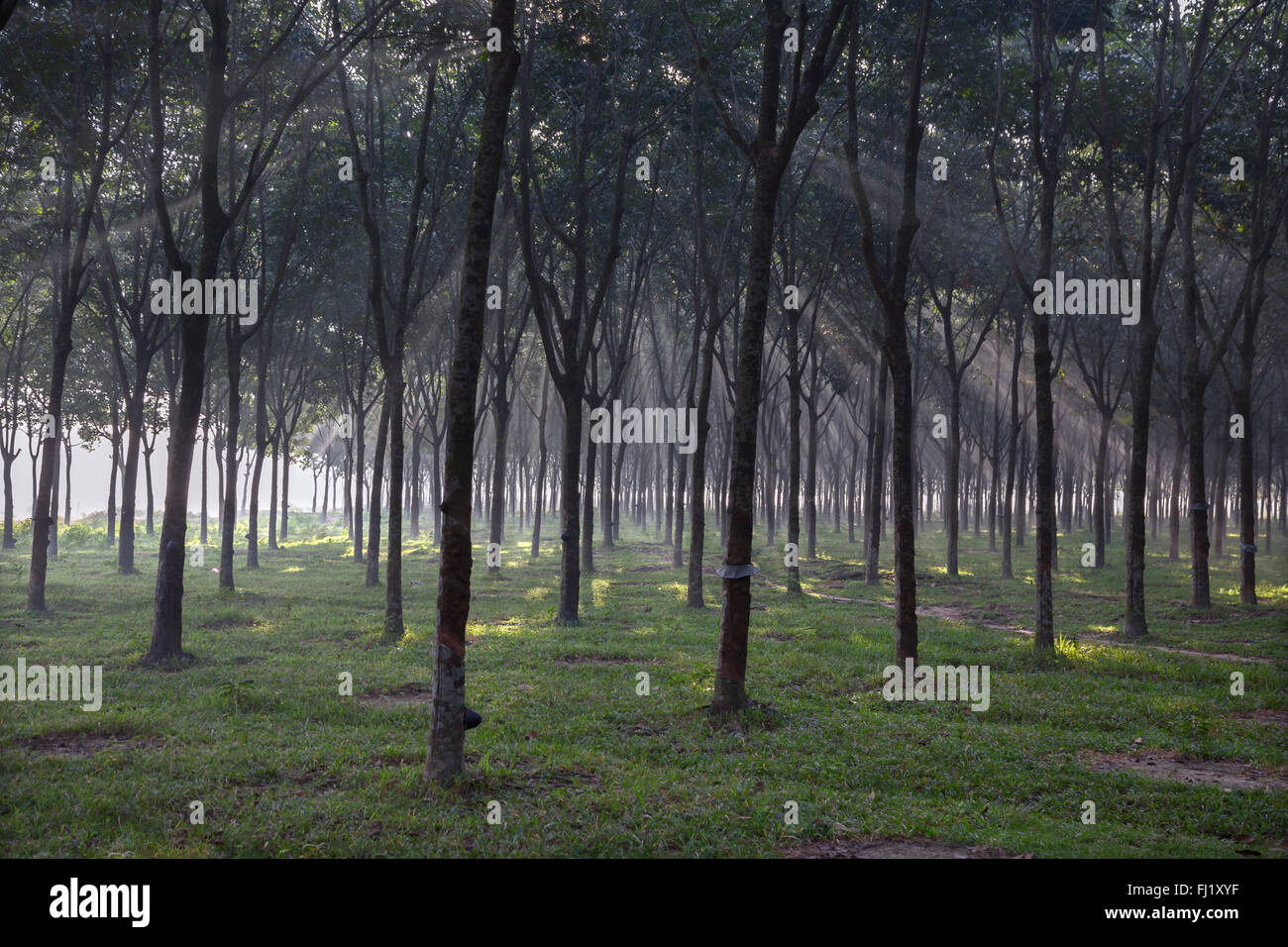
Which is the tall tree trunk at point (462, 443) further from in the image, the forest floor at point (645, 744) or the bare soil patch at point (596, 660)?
the bare soil patch at point (596, 660)

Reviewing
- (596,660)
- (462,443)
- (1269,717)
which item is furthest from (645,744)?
(1269,717)

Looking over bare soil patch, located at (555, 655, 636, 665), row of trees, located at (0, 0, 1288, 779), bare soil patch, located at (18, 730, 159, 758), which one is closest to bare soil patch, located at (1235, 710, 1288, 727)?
row of trees, located at (0, 0, 1288, 779)

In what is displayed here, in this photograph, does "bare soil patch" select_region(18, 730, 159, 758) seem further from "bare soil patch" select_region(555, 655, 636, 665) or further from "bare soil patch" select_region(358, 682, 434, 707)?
"bare soil patch" select_region(555, 655, 636, 665)

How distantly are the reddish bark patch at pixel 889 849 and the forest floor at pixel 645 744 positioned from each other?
0.03m

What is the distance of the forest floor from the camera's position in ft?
19.6

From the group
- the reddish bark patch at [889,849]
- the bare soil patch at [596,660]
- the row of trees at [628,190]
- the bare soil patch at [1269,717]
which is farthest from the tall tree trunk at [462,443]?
the bare soil patch at [1269,717]

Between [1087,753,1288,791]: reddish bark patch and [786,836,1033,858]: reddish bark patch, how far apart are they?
2.71m

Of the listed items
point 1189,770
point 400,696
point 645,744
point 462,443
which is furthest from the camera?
point 400,696

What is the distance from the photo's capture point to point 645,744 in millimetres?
8359

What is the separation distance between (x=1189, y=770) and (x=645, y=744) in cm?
507

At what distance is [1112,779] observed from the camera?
7.35m

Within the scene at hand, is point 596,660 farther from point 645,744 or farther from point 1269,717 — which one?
point 1269,717

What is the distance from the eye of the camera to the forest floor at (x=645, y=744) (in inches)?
235
